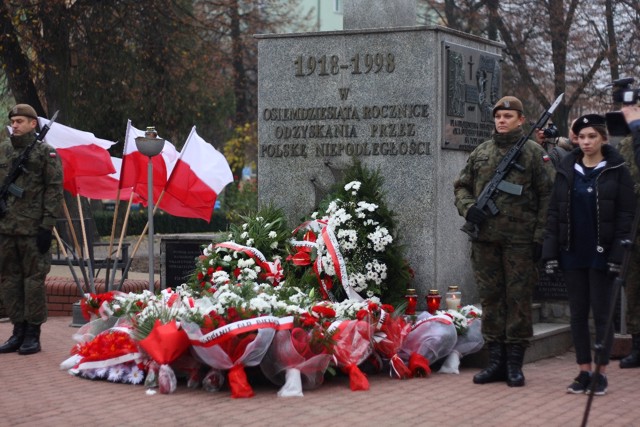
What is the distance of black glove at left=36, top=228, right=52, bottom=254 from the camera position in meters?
10.3

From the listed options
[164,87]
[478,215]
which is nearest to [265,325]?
[478,215]

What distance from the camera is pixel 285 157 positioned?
11086mm

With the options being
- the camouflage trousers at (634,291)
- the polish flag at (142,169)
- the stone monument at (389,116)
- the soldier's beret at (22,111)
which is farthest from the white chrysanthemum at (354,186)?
the polish flag at (142,169)

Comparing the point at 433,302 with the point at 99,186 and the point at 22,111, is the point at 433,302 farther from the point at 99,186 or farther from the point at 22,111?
the point at 99,186

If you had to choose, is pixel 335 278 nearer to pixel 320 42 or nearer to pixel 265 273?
pixel 265 273

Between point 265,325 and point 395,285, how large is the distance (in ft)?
6.90

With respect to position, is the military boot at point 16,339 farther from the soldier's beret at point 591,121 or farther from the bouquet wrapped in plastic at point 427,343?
the soldier's beret at point 591,121

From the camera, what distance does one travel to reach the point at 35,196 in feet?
34.1

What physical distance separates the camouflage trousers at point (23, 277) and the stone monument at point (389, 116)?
2.24 m

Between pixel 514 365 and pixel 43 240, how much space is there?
14.0 ft

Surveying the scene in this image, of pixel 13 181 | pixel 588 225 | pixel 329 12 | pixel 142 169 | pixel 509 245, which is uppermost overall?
pixel 329 12

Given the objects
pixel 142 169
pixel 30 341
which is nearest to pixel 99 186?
pixel 142 169

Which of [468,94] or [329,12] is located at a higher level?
[329,12]

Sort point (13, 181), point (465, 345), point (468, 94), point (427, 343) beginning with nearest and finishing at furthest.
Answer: point (427, 343) → point (465, 345) → point (13, 181) → point (468, 94)
